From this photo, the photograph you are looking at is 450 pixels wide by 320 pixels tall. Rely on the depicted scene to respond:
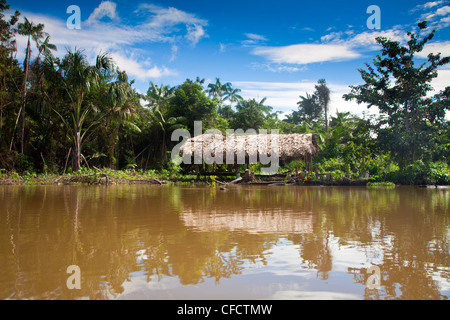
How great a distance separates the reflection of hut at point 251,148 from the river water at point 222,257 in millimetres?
11927

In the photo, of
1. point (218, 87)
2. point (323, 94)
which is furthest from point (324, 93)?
point (218, 87)

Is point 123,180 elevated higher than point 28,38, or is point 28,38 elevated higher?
point 28,38

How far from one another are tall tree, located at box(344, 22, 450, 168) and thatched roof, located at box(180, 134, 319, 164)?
4.28 meters

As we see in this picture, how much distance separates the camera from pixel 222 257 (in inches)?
131

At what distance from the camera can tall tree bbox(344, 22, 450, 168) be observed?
17.1 meters

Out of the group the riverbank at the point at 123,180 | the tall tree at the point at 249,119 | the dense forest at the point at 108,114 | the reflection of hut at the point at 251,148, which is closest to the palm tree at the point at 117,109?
the dense forest at the point at 108,114

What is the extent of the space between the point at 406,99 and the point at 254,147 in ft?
28.6

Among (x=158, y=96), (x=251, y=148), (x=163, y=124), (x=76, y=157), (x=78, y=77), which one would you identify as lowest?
(x=76, y=157)

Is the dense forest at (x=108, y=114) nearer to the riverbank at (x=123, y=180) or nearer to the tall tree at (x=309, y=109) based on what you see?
the riverbank at (x=123, y=180)

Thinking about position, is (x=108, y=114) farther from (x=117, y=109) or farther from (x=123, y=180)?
(x=123, y=180)

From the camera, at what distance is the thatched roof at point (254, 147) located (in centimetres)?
1761
